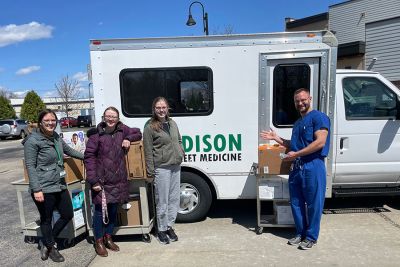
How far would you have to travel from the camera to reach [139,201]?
4832 mm

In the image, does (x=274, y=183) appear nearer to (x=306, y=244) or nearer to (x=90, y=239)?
(x=306, y=244)

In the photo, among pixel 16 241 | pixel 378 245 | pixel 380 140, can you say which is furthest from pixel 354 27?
pixel 16 241

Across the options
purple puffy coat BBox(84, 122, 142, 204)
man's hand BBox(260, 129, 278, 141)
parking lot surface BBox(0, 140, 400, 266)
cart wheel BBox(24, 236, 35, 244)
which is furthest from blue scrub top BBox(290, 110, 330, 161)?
cart wheel BBox(24, 236, 35, 244)

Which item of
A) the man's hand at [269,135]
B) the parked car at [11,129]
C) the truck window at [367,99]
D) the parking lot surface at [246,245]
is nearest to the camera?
the parking lot surface at [246,245]

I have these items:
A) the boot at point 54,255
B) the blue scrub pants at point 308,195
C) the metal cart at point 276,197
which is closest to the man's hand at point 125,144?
the boot at point 54,255

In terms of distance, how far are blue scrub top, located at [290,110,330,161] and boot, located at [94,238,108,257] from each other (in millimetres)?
2549

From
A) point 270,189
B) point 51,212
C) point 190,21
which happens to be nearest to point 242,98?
point 270,189

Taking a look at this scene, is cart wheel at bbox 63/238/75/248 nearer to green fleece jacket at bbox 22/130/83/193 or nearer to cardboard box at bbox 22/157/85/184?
cardboard box at bbox 22/157/85/184

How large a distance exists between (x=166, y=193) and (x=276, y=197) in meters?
1.46

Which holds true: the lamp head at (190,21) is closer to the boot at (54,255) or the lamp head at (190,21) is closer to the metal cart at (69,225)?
the metal cart at (69,225)

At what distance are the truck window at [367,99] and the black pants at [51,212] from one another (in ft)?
12.7

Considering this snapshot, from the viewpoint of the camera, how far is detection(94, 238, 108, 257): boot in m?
4.29

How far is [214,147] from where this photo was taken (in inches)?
197

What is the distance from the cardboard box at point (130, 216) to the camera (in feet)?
15.8
